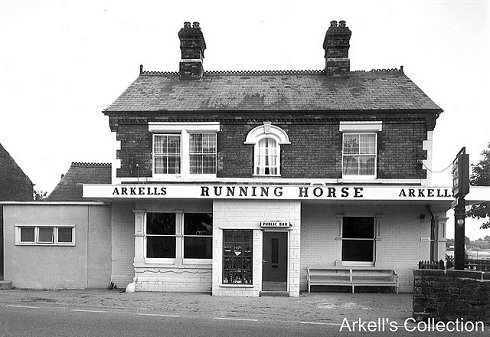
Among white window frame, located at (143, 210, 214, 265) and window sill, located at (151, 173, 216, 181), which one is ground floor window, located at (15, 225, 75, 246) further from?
window sill, located at (151, 173, 216, 181)

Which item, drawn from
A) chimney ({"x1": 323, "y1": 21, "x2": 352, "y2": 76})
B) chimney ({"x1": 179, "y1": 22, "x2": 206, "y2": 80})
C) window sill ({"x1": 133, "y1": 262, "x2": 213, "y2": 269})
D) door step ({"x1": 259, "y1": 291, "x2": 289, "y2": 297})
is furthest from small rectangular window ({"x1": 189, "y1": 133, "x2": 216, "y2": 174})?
chimney ({"x1": 323, "y1": 21, "x2": 352, "y2": 76})

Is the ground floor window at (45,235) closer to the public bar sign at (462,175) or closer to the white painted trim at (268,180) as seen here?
the white painted trim at (268,180)

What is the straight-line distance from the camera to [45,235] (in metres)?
15.6

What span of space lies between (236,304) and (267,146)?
544 cm

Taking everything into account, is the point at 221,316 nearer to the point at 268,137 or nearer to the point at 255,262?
the point at 255,262

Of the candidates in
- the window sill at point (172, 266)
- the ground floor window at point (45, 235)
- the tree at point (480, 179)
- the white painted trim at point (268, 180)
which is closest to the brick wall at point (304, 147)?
the white painted trim at point (268, 180)

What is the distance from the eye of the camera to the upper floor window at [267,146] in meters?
15.1

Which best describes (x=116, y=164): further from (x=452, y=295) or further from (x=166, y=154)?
(x=452, y=295)

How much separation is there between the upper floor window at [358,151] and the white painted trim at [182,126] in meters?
4.38

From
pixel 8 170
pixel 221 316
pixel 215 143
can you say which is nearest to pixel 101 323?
pixel 221 316

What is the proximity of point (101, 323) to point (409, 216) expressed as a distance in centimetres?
1024

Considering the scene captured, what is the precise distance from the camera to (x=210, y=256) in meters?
14.9

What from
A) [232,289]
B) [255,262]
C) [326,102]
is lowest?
[232,289]

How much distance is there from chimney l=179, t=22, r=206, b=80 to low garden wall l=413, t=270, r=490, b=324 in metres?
11.7
